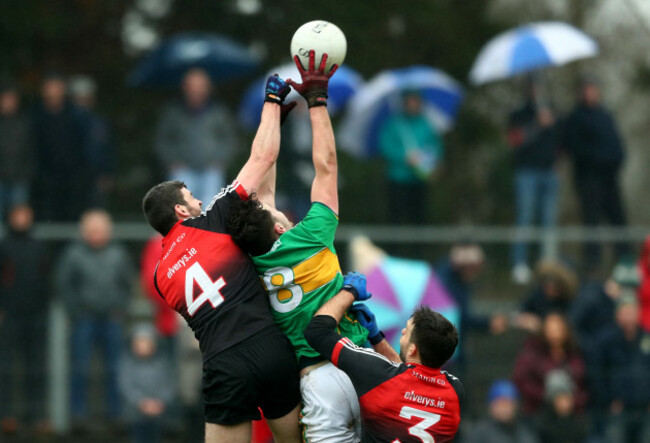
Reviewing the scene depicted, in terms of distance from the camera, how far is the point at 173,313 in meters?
10.6

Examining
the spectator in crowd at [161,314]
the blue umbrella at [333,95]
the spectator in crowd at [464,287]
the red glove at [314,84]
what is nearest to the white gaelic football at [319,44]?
the red glove at [314,84]

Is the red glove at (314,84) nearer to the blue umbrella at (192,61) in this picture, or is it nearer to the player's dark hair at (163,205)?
the player's dark hair at (163,205)

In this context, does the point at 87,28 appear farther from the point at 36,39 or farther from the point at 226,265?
the point at 226,265

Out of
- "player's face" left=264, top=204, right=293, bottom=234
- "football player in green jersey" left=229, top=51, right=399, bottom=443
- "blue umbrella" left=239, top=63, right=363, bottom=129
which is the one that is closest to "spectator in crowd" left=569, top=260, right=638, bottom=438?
"blue umbrella" left=239, top=63, right=363, bottom=129

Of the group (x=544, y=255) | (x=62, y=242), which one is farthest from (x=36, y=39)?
(x=544, y=255)

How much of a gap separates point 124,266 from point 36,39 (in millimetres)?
4984

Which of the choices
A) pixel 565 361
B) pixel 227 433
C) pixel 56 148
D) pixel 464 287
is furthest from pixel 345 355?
pixel 56 148

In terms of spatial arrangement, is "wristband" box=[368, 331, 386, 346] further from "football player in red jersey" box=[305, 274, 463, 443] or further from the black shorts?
the black shorts

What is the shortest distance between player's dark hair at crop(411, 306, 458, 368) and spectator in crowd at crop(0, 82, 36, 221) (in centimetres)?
616

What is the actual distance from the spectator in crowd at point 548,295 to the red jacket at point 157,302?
3.30m

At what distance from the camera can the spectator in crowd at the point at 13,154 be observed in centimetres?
1095

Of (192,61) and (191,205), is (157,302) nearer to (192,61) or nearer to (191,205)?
(192,61)

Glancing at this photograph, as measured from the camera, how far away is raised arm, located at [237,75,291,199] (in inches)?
247

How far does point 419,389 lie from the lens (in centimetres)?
591
